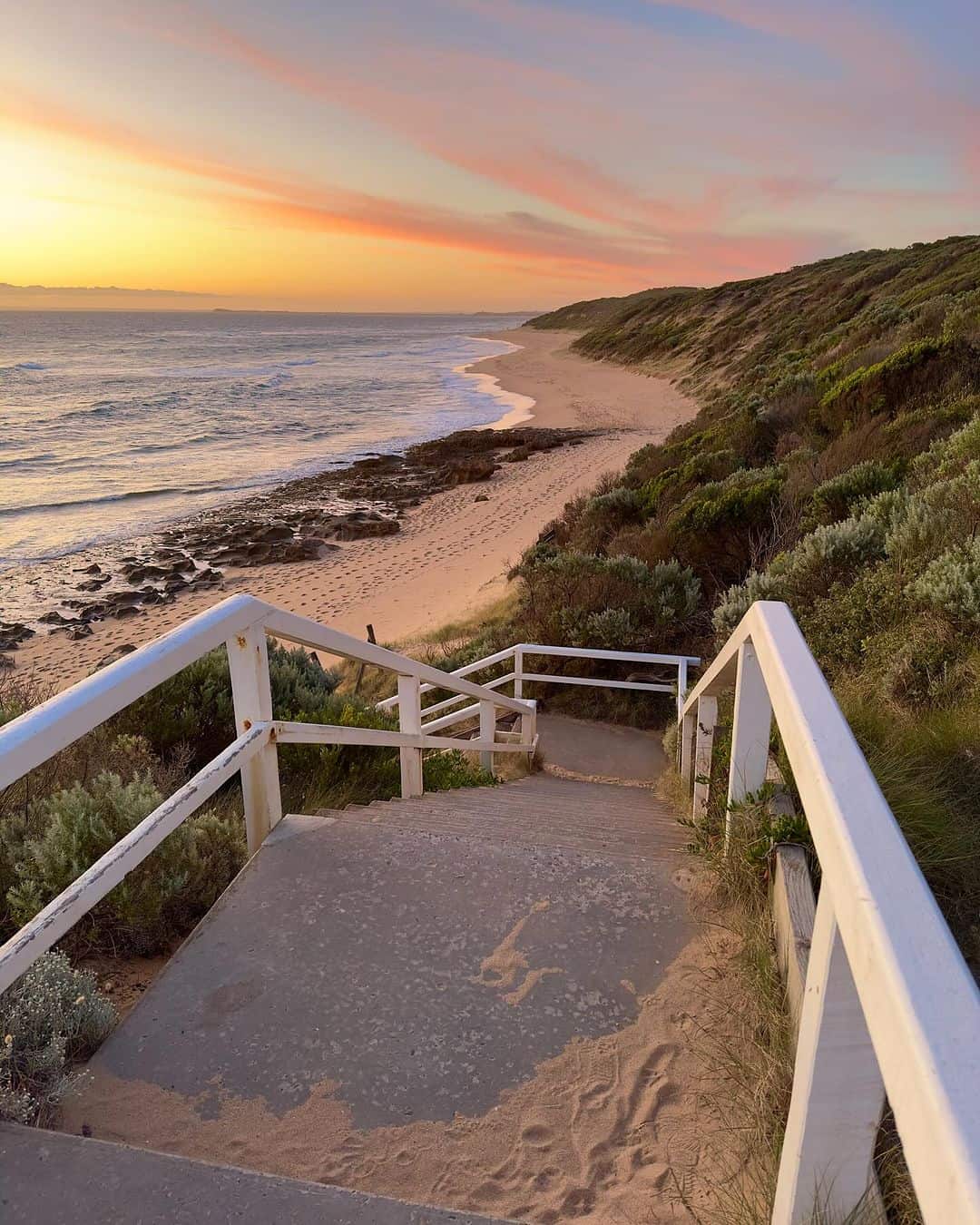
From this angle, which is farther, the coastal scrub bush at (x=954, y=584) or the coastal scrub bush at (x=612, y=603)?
the coastal scrub bush at (x=612, y=603)

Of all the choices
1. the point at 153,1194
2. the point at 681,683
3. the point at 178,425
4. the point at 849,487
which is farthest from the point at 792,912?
the point at 178,425

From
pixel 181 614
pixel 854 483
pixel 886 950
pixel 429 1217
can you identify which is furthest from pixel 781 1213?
pixel 181 614

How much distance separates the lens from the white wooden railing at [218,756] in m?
1.71

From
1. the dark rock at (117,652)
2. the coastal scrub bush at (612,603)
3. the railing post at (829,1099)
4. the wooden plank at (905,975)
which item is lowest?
the dark rock at (117,652)

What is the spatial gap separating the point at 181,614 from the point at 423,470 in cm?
1348

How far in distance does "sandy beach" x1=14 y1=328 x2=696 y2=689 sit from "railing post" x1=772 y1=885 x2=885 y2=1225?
12.0m

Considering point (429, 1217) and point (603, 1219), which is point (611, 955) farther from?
point (429, 1217)

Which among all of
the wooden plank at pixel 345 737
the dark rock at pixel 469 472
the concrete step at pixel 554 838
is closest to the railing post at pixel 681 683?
the wooden plank at pixel 345 737

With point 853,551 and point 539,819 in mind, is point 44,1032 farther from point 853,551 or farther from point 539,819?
point 853,551

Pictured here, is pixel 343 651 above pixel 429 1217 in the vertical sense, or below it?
above

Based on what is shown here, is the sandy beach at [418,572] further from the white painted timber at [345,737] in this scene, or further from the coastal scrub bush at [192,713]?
the white painted timber at [345,737]

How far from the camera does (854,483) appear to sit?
9180mm

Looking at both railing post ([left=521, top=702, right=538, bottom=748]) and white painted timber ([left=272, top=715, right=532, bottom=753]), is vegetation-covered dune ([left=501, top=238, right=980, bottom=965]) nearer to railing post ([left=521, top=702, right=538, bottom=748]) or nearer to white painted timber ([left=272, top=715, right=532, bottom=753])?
railing post ([left=521, top=702, right=538, bottom=748])

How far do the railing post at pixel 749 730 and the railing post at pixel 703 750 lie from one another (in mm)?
848
